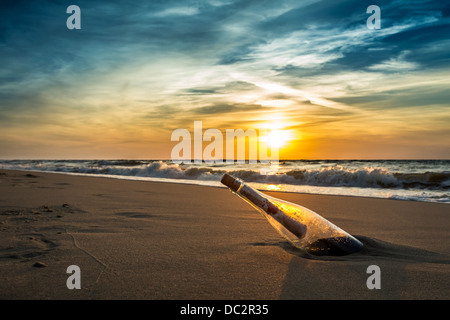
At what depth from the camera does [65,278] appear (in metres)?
1.57

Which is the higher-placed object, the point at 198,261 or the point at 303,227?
the point at 303,227

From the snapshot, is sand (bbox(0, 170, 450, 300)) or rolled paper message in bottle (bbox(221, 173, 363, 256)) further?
rolled paper message in bottle (bbox(221, 173, 363, 256))

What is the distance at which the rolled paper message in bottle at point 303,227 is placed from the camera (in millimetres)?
1964

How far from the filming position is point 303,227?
200 cm

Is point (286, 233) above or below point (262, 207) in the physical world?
below

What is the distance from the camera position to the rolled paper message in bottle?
6.44 ft

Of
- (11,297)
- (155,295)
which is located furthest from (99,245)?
(155,295)

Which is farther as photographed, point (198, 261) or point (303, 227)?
point (303, 227)

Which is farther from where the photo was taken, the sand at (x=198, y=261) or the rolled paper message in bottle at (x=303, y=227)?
the rolled paper message in bottle at (x=303, y=227)

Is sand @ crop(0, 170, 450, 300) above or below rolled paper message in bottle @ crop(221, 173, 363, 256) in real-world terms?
below

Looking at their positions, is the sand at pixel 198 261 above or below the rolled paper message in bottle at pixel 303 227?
below

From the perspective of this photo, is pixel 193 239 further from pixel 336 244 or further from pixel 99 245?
pixel 336 244
